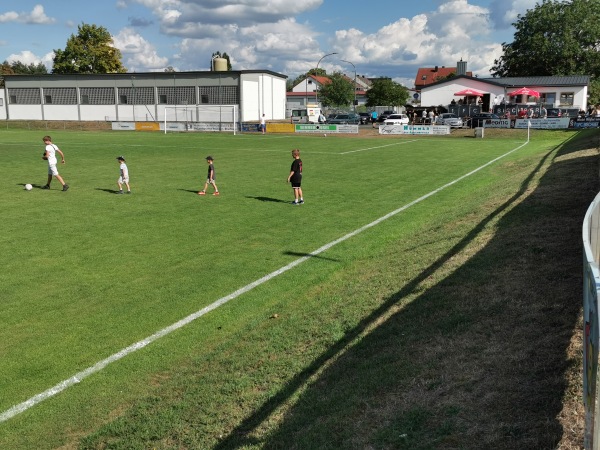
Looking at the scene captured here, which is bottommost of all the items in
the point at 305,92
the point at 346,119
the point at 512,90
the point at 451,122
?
the point at 451,122

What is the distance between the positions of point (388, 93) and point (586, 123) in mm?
61099

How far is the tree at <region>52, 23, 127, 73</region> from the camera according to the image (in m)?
94.2

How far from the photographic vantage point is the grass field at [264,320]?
540cm

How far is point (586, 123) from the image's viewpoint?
47844 millimetres

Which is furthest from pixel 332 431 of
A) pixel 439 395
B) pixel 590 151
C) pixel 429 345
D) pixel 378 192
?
pixel 590 151

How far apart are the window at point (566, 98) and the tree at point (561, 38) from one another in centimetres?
964

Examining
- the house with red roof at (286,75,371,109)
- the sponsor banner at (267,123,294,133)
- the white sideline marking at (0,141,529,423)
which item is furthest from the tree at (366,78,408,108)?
the white sideline marking at (0,141,529,423)

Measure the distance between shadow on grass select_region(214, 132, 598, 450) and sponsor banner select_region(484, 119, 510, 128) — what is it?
44027 mm

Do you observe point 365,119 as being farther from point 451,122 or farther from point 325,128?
point 451,122

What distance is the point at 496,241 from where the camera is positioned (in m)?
10.3

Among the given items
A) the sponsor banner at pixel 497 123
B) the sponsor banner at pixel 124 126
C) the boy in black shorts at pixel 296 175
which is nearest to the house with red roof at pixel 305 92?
the sponsor banner at pixel 124 126

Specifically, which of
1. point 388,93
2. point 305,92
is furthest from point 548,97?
point 305,92

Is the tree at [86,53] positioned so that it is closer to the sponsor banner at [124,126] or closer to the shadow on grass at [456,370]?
the sponsor banner at [124,126]

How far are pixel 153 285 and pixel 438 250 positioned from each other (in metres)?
5.27
